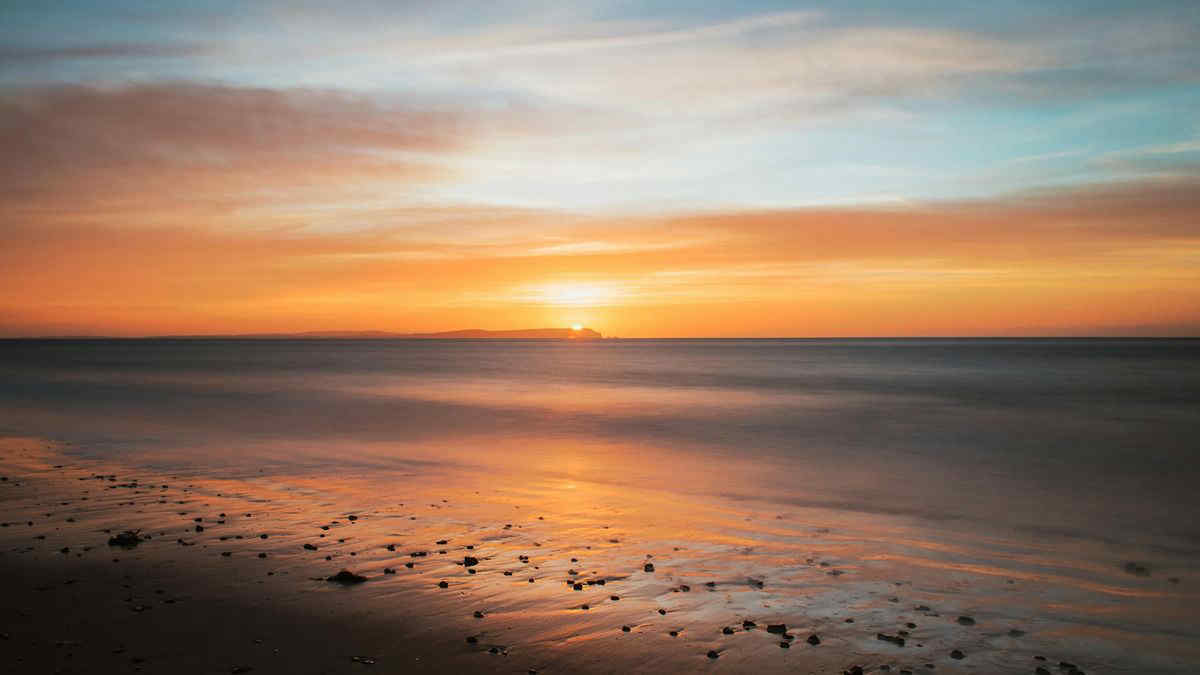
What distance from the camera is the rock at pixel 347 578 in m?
8.50

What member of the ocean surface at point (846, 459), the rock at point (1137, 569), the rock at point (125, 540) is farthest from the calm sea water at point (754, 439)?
the rock at point (125, 540)

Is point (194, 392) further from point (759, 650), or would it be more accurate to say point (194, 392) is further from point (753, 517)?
point (759, 650)

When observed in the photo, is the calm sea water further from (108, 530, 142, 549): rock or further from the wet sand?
(108, 530, 142, 549): rock

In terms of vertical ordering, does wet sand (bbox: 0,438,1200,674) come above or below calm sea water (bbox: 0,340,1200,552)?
above

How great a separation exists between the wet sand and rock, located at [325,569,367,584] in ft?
0.36

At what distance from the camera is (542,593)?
8.27 meters

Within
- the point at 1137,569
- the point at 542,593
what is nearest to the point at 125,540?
the point at 542,593

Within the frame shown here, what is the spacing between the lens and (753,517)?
13.1m

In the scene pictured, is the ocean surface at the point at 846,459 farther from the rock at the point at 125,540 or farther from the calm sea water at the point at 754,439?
the rock at the point at 125,540

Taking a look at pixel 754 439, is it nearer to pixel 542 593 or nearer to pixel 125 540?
pixel 542 593

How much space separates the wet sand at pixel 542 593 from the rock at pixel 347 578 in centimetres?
11

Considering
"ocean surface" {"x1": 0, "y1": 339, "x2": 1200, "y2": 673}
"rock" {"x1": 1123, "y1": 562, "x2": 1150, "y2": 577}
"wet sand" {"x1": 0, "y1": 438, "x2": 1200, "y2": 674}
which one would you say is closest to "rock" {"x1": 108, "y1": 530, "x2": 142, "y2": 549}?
"wet sand" {"x1": 0, "y1": 438, "x2": 1200, "y2": 674}

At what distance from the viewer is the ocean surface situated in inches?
386

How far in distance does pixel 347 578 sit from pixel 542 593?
2207mm
